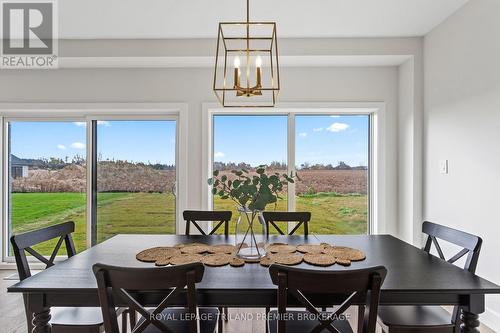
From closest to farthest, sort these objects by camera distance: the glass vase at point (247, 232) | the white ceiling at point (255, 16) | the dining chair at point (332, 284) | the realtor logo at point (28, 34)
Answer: the dining chair at point (332, 284)
the glass vase at point (247, 232)
the white ceiling at point (255, 16)
the realtor logo at point (28, 34)

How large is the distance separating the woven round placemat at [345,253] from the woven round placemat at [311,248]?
0.11ft

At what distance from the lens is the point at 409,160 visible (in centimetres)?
331

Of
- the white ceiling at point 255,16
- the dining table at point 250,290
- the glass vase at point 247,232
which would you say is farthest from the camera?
the white ceiling at point 255,16

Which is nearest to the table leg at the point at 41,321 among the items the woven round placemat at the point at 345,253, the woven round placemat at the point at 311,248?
the woven round placemat at the point at 311,248

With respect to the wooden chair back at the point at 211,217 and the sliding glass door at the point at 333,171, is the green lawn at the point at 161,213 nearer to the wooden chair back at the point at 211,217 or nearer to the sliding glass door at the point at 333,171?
the sliding glass door at the point at 333,171

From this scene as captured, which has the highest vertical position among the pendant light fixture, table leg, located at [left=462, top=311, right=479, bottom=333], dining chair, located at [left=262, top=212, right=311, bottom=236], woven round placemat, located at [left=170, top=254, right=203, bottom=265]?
the pendant light fixture

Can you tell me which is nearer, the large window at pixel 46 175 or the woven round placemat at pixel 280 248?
the woven round placemat at pixel 280 248

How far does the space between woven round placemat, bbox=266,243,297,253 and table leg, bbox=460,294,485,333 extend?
873 millimetres

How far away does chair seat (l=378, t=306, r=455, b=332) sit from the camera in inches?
62.3

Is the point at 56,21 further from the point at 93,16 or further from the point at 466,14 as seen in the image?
the point at 466,14

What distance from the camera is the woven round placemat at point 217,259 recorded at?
64.3 inches

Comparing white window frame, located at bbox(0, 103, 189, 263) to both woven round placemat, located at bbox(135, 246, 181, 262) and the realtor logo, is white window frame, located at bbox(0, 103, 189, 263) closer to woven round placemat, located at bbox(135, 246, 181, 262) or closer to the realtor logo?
the realtor logo

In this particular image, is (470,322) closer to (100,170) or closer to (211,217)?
(211,217)

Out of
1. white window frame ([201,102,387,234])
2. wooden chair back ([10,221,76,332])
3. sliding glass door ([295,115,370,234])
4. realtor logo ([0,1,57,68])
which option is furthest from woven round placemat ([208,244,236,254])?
realtor logo ([0,1,57,68])
